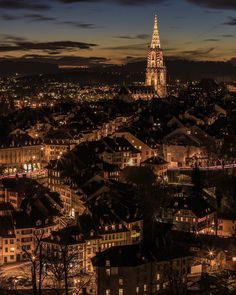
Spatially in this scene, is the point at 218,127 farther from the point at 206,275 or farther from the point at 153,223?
the point at 206,275

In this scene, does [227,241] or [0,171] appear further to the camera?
[0,171]

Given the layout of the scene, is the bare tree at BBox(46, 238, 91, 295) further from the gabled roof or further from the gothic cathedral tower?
the gothic cathedral tower

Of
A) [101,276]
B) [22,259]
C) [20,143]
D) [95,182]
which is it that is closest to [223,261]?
[101,276]

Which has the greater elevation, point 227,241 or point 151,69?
point 151,69

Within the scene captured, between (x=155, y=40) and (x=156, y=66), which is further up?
(x=155, y=40)

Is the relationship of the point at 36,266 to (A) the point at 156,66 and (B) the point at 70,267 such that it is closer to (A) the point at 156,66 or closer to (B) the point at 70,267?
(B) the point at 70,267

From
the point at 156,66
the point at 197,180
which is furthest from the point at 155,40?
the point at 197,180

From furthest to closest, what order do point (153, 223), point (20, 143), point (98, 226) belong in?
point (20, 143) < point (153, 223) < point (98, 226)

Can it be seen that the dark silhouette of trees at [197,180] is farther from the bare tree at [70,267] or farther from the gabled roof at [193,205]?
the bare tree at [70,267]
